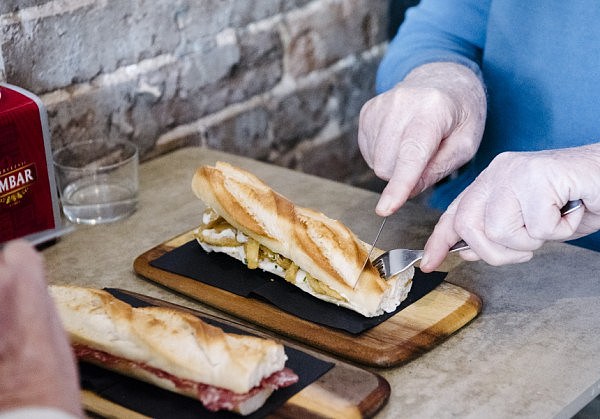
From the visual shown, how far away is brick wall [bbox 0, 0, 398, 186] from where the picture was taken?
1.71 m

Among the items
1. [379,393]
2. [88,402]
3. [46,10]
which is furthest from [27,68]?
[379,393]

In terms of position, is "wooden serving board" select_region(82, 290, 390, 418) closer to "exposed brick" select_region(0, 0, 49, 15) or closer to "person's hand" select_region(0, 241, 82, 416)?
"person's hand" select_region(0, 241, 82, 416)

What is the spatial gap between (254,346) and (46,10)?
891mm

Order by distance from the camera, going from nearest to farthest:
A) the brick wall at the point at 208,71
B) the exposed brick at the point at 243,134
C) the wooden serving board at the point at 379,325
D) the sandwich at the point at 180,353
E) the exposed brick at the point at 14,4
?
the sandwich at the point at 180,353 < the wooden serving board at the point at 379,325 < the exposed brick at the point at 14,4 < the brick wall at the point at 208,71 < the exposed brick at the point at 243,134

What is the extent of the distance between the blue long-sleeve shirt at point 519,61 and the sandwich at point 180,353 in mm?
846

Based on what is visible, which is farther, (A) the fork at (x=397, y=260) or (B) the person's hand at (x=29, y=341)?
(A) the fork at (x=397, y=260)

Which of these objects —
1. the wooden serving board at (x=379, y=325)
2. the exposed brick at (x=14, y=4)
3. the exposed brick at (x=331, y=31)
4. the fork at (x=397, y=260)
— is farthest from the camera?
the exposed brick at (x=331, y=31)

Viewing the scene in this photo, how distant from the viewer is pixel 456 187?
6.23 feet

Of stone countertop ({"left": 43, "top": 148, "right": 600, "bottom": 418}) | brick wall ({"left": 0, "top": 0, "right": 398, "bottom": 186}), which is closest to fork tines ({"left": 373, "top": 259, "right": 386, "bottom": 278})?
stone countertop ({"left": 43, "top": 148, "right": 600, "bottom": 418})

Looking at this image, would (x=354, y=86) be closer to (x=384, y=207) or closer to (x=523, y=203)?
(x=384, y=207)

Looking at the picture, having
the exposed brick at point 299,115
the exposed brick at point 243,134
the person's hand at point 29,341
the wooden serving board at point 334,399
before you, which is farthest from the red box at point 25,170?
the exposed brick at point 299,115

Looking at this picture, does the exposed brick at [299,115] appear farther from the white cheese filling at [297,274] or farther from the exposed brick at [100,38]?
the white cheese filling at [297,274]

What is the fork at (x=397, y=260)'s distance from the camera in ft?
4.27

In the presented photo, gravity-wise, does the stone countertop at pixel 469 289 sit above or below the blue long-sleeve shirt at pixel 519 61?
below
